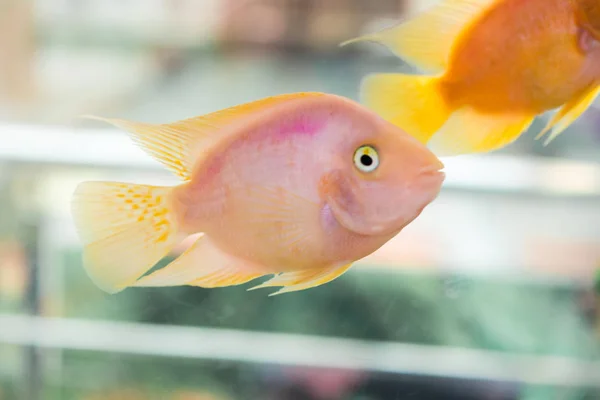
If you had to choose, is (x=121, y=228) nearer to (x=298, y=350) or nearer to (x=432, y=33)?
(x=432, y=33)

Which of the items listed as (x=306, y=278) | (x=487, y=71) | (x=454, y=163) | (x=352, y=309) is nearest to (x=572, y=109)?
(x=487, y=71)

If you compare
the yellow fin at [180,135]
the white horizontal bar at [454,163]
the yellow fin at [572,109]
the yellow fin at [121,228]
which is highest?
the white horizontal bar at [454,163]

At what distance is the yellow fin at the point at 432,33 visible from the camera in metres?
0.31

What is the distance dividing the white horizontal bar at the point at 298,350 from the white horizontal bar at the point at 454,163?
0.27 metres

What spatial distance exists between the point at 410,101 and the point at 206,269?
0.12 m

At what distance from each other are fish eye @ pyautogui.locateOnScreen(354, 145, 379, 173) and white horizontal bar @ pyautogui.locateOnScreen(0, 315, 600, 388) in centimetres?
82

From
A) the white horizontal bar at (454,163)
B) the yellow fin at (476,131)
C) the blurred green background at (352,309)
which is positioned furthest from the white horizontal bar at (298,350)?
the yellow fin at (476,131)

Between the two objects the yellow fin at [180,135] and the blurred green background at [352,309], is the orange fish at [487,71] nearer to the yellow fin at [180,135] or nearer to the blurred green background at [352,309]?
the yellow fin at [180,135]

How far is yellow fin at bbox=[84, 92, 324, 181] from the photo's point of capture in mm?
288

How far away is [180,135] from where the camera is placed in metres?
0.29

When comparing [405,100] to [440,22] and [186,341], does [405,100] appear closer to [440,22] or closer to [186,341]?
[440,22]

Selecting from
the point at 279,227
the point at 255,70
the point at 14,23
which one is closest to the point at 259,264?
the point at 279,227

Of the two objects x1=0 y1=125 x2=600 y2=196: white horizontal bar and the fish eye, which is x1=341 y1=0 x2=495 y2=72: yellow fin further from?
x1=0 y1=125 x2=600 y2=196: white horizontal bar

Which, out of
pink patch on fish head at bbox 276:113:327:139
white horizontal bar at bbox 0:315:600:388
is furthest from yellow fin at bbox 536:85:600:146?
white horizontal bar at bbox 0:315:600:388
